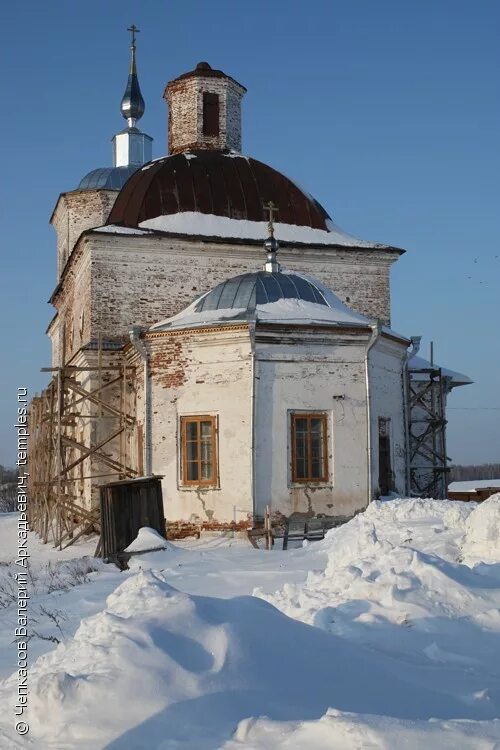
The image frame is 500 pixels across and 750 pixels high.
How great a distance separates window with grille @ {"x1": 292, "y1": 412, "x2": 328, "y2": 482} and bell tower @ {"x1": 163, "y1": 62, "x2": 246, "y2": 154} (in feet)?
29.3

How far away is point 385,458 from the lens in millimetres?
16094

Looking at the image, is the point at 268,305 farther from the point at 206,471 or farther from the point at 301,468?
the point at 206,471

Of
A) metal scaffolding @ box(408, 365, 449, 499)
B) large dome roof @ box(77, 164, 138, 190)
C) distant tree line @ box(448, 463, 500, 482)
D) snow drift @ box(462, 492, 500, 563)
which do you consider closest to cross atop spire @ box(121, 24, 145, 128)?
large dome roof @ box(77, 164, 138, 190)

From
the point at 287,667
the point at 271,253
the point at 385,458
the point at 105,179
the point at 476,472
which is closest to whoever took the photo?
the point at 287,667

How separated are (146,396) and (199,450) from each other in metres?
1.40

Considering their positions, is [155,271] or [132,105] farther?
[132,105]

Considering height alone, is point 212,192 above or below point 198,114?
below

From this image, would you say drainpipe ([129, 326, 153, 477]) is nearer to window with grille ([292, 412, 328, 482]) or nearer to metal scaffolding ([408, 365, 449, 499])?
window with grille ([292, 412, 328, 482])

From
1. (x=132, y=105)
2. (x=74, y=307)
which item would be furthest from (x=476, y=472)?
(x=74, y=307)

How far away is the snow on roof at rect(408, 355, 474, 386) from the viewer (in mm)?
19984

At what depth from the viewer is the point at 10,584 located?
35.4 ft

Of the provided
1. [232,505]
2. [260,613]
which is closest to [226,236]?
[232,505]

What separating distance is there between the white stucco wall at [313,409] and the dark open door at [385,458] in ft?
3.30

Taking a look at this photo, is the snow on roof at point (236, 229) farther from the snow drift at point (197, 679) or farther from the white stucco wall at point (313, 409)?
the snow drift at point (197, 679)
